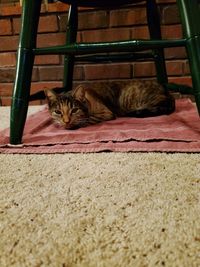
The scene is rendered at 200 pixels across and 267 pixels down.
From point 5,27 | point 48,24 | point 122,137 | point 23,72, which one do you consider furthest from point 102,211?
point 5,27

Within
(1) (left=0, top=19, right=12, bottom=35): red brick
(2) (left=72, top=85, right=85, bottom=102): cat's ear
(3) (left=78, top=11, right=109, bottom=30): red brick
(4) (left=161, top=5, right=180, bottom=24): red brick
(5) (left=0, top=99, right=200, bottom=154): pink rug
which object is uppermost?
(1) (left=0, top=19, right=12, bottom=35): red brick

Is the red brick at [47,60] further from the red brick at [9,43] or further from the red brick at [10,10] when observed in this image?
the red brick at [10,10]

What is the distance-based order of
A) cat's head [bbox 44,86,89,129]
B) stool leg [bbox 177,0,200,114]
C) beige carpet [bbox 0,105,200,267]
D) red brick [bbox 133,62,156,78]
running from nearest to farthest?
beige carpet [bbox 0,105,200,267] < stool leg [bbox 177,0,200,114] < cat's head [bbox 44,86,89,129] < red brick [bbox 133,62,156,78]

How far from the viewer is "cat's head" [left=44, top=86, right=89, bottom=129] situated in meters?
1.08

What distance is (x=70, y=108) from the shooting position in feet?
3.67

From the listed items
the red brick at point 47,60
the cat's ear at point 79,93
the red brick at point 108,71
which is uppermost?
the red brick at point 47,60

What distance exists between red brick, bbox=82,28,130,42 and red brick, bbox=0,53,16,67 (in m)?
0.42

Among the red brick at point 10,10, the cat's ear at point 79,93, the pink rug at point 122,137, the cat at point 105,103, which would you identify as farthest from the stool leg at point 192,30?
the red brick at point 10,10

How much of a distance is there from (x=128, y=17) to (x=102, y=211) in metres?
1.24

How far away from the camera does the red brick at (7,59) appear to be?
1.61 m

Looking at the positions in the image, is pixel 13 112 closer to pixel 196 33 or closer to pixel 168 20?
pixel 196 33

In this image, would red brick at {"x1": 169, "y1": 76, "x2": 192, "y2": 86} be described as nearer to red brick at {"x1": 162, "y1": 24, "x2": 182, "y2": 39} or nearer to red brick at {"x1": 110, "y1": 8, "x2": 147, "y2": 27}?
red brick at {"x1": 162, "y1": 24, "x2": 182, "y2": 39}

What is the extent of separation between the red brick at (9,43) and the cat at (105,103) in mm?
604

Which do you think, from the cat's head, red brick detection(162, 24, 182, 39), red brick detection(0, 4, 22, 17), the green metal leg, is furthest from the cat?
red brick detection(0, 4, 22, 17)
